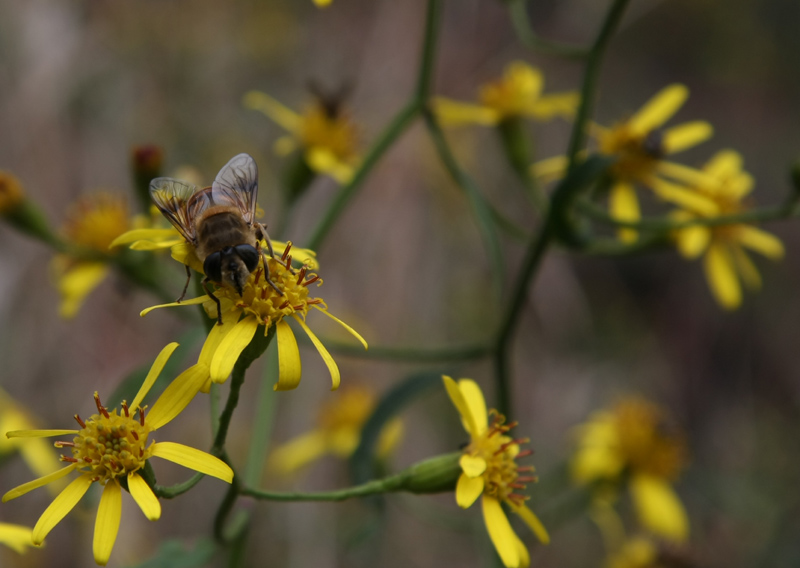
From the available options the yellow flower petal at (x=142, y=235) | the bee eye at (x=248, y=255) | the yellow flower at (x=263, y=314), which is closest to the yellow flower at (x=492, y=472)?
the yellow flower at (x=263, y=314)

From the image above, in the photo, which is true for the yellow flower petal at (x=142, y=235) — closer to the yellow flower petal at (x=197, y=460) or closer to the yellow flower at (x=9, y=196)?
the yellow flower petal at (x=197, y=460)

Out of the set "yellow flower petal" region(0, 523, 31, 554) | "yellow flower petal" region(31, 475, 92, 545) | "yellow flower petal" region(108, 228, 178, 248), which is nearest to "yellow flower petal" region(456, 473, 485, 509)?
"yellow flower petal" region(31, 475, 92, 545)

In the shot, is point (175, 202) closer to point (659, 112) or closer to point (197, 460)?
point (197, 460)

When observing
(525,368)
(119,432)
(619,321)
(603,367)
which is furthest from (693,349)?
(119,432)

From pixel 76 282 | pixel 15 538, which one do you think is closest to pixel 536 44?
pixel 76 282

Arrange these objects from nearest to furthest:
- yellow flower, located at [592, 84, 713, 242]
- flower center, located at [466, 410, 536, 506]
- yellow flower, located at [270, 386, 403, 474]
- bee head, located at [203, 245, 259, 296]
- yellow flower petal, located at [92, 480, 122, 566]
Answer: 1. yellow flower petal, located at [92, 480, 122, 566]
2. bee head, located at [203, 245, 259, 296]
3. flower center, located at [466, 410, 536, 506]
4. yellow flower, located at [592, 84, 713, 242]
5. yellow flower, located at [270, 386, 403, 474]

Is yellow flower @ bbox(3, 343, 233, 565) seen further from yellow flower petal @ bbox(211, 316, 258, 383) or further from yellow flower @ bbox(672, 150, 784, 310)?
yellow flower @ bbox(672, 150, 784, 310)
